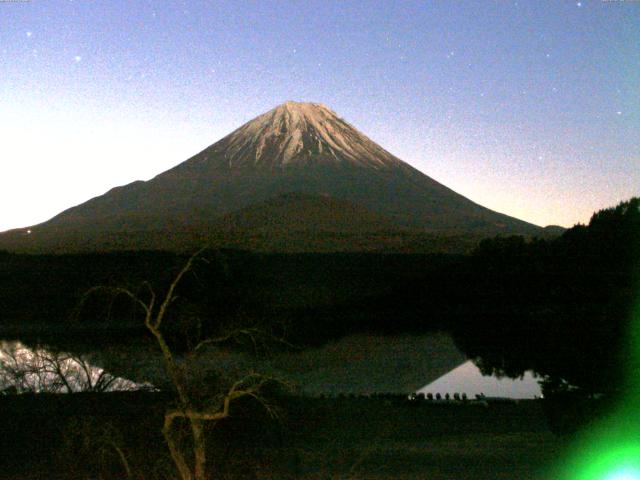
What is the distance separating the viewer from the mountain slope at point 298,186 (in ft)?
174

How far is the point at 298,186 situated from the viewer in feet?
188

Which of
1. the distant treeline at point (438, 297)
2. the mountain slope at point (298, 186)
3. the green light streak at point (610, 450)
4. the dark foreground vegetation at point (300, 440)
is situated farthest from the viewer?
the mountain slope at point (298, 186)

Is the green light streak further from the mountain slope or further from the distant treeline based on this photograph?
the mountain slope

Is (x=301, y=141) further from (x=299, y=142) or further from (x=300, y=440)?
(x=300, y=440)

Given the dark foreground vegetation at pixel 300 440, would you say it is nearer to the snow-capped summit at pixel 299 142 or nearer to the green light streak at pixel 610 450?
the green light streak at pixel 610 450

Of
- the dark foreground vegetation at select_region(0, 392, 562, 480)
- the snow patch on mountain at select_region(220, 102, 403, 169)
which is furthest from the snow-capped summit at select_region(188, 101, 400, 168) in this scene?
the dark foreground vegetation at select_region(0, 392, 562, 480)

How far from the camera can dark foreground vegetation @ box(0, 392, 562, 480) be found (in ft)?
24.0

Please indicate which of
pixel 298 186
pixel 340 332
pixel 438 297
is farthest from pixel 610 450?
pixel 298 186

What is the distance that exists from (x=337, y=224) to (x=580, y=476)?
42455 mm

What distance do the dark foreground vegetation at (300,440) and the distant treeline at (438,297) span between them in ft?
16.5

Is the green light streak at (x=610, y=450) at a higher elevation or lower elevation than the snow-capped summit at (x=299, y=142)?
lower

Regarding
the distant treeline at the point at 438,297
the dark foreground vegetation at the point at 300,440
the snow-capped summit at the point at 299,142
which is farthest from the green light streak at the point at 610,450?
the snow-capped summit at the point at 299,142

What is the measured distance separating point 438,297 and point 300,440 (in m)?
22.2

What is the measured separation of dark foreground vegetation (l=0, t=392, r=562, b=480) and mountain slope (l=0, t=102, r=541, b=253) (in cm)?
3810
